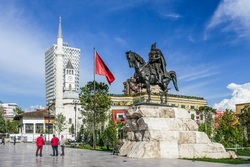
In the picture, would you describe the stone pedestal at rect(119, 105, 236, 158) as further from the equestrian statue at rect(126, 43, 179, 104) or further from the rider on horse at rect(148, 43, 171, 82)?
the rider on horse at rect(148, 43, 171, 82)

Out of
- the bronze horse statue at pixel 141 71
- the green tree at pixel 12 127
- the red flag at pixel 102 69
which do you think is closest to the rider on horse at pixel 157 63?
the bronze horse statue at pixel 141 71

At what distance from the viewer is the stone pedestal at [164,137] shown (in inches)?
744

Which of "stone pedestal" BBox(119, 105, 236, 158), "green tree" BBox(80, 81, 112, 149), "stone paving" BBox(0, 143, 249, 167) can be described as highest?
"green tree" BBox(80, 81, 112, 149)

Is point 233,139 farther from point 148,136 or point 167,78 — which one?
point 148,136

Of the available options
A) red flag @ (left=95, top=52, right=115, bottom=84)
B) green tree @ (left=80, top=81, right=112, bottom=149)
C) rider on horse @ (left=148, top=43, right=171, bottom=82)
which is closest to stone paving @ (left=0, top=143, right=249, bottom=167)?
rider on horse @ (left=148, top=43, right=171, bottom=82)

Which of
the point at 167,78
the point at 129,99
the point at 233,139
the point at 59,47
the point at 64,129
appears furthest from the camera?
the point at 59,47

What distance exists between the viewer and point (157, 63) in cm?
2264

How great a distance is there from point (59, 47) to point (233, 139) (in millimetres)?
60989

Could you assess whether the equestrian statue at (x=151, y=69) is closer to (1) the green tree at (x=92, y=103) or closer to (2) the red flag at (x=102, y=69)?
(2) the red flag at (x=102, y=69)

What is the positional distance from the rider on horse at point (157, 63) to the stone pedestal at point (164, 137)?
2576mm

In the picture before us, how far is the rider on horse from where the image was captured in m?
22.4

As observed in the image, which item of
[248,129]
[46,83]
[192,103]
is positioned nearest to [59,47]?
[192,103]

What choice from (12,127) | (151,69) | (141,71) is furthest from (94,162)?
(12,127)

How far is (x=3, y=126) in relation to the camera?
8500 cm
